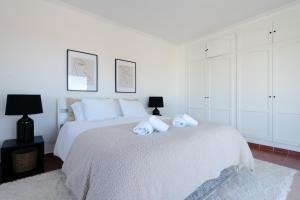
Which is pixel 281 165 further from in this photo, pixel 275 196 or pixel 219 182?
pixel 219 182

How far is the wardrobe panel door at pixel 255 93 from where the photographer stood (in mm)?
3104

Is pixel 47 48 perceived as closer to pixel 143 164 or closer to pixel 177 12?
pixel 177 12

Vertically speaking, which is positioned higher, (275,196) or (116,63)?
(116,63)

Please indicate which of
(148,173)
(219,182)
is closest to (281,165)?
(219,182)

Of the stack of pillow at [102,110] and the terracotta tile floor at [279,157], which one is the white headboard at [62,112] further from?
the terracotta tile floor at [279,157]

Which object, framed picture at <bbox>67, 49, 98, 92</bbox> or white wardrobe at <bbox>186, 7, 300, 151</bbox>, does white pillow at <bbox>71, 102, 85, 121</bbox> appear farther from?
white wardrobe at <bbox>186, 7, 300, 151</bbox>

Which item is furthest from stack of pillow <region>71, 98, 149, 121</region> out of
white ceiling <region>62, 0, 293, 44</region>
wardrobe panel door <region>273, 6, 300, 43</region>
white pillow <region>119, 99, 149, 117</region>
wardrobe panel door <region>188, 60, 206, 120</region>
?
wardrobe panel door <region>273, 6, 300, 43</region>

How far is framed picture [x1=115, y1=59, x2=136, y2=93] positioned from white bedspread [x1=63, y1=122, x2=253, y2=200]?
6.10ft

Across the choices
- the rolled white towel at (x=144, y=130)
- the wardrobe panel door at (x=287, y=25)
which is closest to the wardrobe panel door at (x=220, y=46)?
the wardrobe panel door at (x=287, y=25)

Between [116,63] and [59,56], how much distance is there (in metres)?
1.06

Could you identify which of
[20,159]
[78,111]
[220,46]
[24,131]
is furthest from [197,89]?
[20,159]

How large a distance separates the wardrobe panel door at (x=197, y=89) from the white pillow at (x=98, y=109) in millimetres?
2314

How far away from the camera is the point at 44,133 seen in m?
2.62

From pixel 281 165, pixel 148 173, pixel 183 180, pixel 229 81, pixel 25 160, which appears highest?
pixel 229 81
